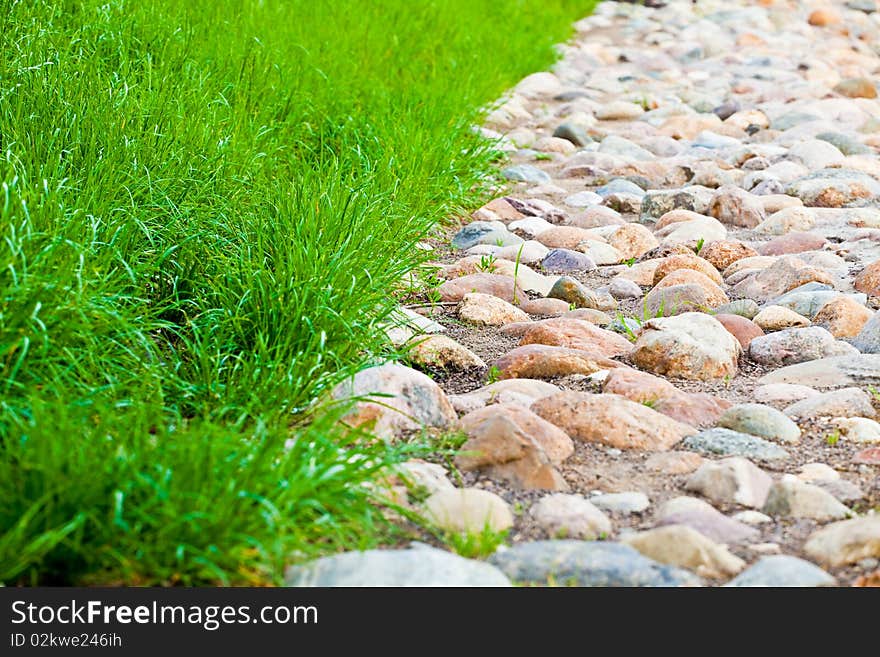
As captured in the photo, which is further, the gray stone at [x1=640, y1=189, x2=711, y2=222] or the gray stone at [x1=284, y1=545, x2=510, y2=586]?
the gray stone at [x1=640, y1=189, x2=711, y2=222]

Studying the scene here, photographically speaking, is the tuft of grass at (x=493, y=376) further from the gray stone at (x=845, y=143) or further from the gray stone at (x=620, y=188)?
the gray stone at (x=845, y=143)

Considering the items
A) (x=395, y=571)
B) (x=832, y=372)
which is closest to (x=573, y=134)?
(x=832, y=372)

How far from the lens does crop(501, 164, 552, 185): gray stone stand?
471 cm

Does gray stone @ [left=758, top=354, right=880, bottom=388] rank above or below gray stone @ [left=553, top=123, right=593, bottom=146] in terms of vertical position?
above

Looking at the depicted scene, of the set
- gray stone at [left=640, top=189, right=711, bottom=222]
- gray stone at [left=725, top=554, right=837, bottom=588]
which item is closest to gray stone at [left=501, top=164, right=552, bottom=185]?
gray stone at [left=640, top=189, right=711, bottom=222]

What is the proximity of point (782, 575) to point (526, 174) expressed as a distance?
3224 millimetres

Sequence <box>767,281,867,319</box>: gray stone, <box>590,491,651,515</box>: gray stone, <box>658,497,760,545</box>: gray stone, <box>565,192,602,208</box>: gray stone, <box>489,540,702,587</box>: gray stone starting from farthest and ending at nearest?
<box>565,192,602,208</box>: gray stone, <box>767,281,867,319</box>: gray stone, <box>590,491,651,515</box>: gray stone, <box>658,497,760,545</box>: gray stone, <box>489,540,702,587</box>: gray stone

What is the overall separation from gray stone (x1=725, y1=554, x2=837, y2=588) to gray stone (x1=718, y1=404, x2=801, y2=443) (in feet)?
1.93

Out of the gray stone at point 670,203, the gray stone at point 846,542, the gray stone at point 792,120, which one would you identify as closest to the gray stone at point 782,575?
the gray stone at point 846,542

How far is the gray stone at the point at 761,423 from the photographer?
2.35 m

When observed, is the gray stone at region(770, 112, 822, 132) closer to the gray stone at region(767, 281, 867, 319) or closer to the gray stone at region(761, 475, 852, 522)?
the gray stone at region(767, 281, 867, 319)

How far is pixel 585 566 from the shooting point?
177 cm

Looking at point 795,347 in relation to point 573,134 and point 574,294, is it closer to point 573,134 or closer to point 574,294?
point 574,294

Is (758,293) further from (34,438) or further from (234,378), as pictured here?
(34,438)
